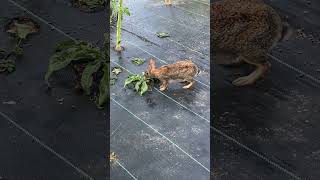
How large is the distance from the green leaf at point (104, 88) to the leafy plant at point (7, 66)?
1063 mm

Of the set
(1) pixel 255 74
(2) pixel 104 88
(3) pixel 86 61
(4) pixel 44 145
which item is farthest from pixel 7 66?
(1) pixel 255 74

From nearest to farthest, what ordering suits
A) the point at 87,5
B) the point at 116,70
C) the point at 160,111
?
the point at 160,111, the point at 116,70, the point at 87,5

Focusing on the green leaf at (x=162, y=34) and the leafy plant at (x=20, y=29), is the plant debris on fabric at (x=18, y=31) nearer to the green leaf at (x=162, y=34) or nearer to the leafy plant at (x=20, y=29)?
the leafy plant at (x=20, y=29)

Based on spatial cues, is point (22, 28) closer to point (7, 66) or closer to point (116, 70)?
point (7, 66)

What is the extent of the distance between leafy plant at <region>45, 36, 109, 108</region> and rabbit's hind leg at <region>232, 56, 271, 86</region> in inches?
58.0

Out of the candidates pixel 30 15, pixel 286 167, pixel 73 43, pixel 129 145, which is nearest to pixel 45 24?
pixel 30 15

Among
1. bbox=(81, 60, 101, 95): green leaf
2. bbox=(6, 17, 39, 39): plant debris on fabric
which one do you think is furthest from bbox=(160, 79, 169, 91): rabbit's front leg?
bbox=(6, 17, 39, 39): plant debris on fabric

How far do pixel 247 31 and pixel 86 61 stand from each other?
183cm

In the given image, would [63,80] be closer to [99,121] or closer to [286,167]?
[99,121]

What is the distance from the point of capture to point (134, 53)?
5840 millimetres

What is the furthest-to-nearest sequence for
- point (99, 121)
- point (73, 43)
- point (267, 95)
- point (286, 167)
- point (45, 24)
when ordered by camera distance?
point (45, 24) < point (73, 43) < point (267, 95) < point (99, 121) < point (286, 167)

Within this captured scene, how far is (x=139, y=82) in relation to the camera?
206 inches

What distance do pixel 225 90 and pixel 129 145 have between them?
137 cm

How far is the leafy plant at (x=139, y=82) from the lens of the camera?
17.0 ft
